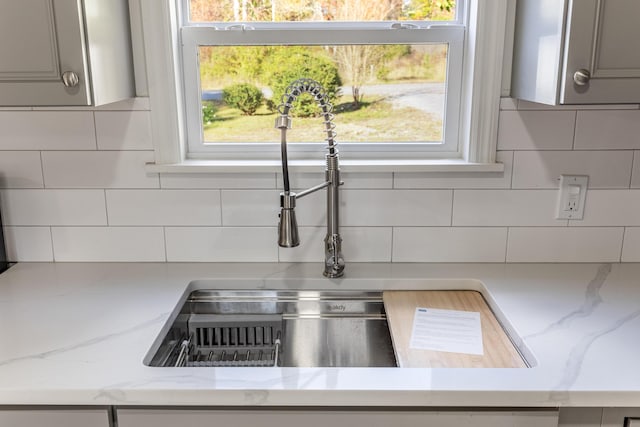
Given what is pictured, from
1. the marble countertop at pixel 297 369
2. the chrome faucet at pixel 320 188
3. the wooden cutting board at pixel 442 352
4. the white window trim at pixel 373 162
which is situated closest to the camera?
the marble countertop at pixel 297 369

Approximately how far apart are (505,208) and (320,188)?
1.75 feet

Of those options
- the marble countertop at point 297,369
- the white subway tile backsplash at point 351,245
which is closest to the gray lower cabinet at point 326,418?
the marble countertop at point 297,369

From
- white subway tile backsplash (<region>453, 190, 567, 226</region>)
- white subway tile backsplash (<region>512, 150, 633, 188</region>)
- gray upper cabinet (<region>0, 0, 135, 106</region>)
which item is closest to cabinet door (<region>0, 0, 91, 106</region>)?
gray upper cabinet (<region>0, 0, 135, 106</region>)

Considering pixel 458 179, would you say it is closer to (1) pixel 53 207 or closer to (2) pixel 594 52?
(2) pixel 594 52

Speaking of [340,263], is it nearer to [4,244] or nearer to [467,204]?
[467,204]

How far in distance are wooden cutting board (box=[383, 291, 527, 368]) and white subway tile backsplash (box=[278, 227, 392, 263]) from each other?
0.16 meters

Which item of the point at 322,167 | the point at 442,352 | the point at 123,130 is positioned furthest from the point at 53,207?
the point at 442,352

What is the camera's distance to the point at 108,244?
1633 mm

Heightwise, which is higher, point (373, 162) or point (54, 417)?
point (373, 162)

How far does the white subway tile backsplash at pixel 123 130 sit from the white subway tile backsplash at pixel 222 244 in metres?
0.25

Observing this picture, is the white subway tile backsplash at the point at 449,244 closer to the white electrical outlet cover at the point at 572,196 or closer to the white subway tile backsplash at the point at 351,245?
the white subway tile backsplash at the point at 351,245

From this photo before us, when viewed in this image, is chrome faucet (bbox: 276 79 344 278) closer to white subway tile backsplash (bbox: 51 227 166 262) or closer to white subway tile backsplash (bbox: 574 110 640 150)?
white subway tile backsplash (bbox: 51 227 166 262)

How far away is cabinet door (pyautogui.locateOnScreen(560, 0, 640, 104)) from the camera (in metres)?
1.17

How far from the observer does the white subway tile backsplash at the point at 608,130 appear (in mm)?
1530
